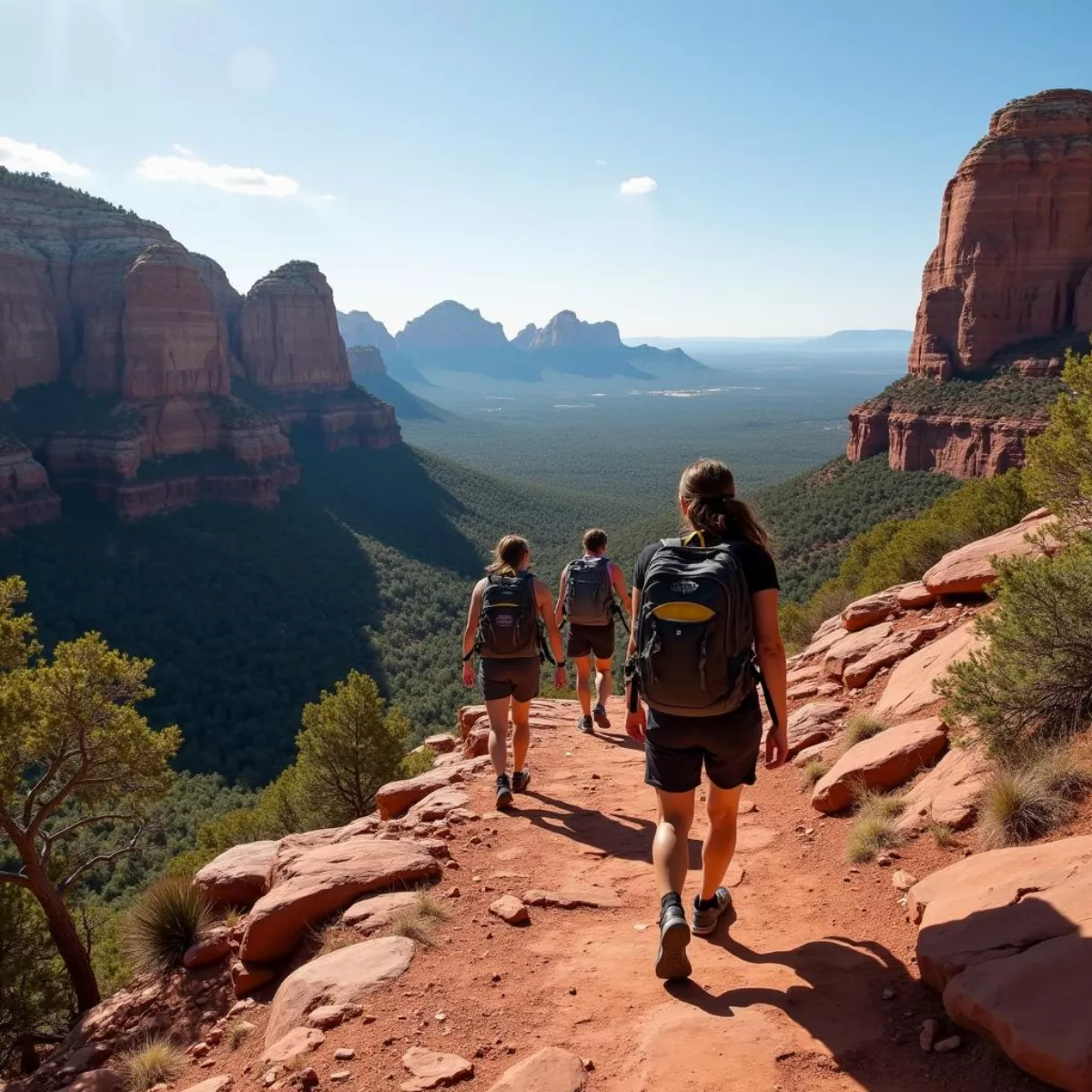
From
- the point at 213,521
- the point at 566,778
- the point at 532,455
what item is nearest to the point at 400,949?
the point at 566,778

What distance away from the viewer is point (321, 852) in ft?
22.5

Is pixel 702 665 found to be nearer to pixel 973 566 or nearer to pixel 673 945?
pixel 673 945

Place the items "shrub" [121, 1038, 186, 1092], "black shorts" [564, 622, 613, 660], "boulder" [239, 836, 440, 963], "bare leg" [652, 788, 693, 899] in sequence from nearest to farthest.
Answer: "bare leg" [652, 788, 693, 899] → "shrub" [121, 1038, 186, 1092] → "boulder" [239, 836, 440, 963] → "black shorts" [564, 622, 613, 660]

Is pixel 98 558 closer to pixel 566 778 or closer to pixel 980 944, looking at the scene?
pixel 566 778

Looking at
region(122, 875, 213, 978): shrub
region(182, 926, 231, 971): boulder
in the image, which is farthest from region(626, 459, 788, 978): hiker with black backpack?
region(122, 875, 213, 978): shrub

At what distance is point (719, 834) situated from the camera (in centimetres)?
472

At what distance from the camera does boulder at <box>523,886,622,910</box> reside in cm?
573

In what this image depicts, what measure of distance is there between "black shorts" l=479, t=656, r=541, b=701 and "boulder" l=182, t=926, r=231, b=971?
3026mm

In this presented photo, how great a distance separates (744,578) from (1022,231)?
51961mm

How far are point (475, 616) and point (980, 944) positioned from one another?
5206 mm

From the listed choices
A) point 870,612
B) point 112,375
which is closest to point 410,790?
point 870,612

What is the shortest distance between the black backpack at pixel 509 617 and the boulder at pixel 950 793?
3.50 m

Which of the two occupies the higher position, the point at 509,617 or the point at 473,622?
the point at 509,617

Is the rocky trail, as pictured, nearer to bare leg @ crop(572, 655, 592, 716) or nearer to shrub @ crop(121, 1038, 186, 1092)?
shrub @ crop(121, 1038, 186, 1092)
